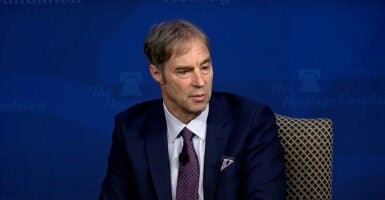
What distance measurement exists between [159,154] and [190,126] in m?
0.13

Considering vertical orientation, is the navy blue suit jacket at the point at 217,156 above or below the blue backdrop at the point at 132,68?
below

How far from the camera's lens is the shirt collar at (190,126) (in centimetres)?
219

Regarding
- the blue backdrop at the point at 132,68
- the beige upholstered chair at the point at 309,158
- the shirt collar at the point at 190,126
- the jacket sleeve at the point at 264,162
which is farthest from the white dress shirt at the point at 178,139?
the blue backdrop at the point at 132,68

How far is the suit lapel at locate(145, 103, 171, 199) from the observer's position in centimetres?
214

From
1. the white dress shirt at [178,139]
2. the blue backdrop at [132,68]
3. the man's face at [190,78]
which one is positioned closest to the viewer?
the man's face at [190,78]

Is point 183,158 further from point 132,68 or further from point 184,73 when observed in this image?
point 132,68

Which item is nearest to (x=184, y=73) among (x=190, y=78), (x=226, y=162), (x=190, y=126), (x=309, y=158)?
(x=190, y=78)

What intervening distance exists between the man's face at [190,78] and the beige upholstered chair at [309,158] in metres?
0.32

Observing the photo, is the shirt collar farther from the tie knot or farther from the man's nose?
the man's nose

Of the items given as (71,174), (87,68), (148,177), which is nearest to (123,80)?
(87,68)

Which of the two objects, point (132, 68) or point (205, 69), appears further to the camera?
point (132, 68)

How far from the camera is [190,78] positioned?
211 cm

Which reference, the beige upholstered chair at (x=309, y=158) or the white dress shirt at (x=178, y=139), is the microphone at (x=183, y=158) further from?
the beige upholstered chair at (x=309, y=158)

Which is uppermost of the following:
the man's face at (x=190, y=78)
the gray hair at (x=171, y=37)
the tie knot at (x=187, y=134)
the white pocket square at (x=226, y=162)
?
the gray hair at (x=171, y=37)
